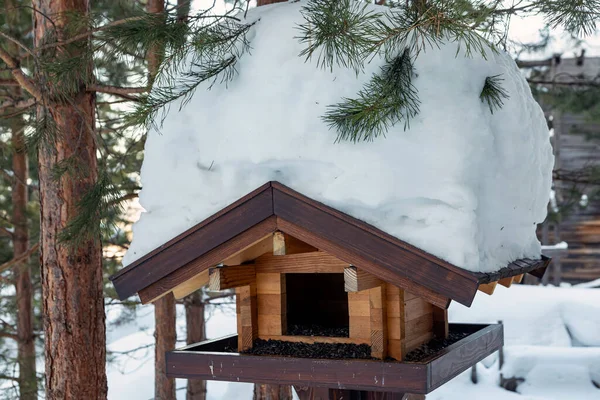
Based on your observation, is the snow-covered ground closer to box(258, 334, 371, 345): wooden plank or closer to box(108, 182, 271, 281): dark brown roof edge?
box(258, 334, 371, 345): wooden plank

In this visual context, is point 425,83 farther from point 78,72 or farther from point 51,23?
point 51,23

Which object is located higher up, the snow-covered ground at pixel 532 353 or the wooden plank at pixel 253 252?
the wooden plank at pixel 253 252

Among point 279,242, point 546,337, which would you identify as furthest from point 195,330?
point 279,242

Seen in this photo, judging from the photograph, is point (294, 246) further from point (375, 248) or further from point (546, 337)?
point (546, 337)

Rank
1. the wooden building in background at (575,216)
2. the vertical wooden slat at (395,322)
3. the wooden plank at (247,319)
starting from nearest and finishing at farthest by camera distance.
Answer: the vertical wooden slat at (395,322), the wooden plank at (247,319), the wooden building in background at (575,216)

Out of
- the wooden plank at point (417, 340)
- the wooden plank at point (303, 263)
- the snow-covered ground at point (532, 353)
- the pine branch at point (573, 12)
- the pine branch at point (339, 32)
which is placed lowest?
the snow-covered ground at point (532, 353)

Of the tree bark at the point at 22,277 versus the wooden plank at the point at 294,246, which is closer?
the wooden plank at the point at 294,246

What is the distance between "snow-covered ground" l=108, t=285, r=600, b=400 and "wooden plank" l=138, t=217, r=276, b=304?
545 cm

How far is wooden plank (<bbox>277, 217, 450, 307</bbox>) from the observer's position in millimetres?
2529

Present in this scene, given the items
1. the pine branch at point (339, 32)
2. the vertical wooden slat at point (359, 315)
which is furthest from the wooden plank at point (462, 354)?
the pine branch at point (339, 32)

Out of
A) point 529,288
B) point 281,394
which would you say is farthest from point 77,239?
point 529,288

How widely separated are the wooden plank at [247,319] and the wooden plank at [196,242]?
0.39 metres

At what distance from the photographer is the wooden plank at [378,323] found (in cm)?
286

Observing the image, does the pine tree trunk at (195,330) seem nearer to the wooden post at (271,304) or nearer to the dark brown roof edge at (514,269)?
the wooden post at (271,304)
